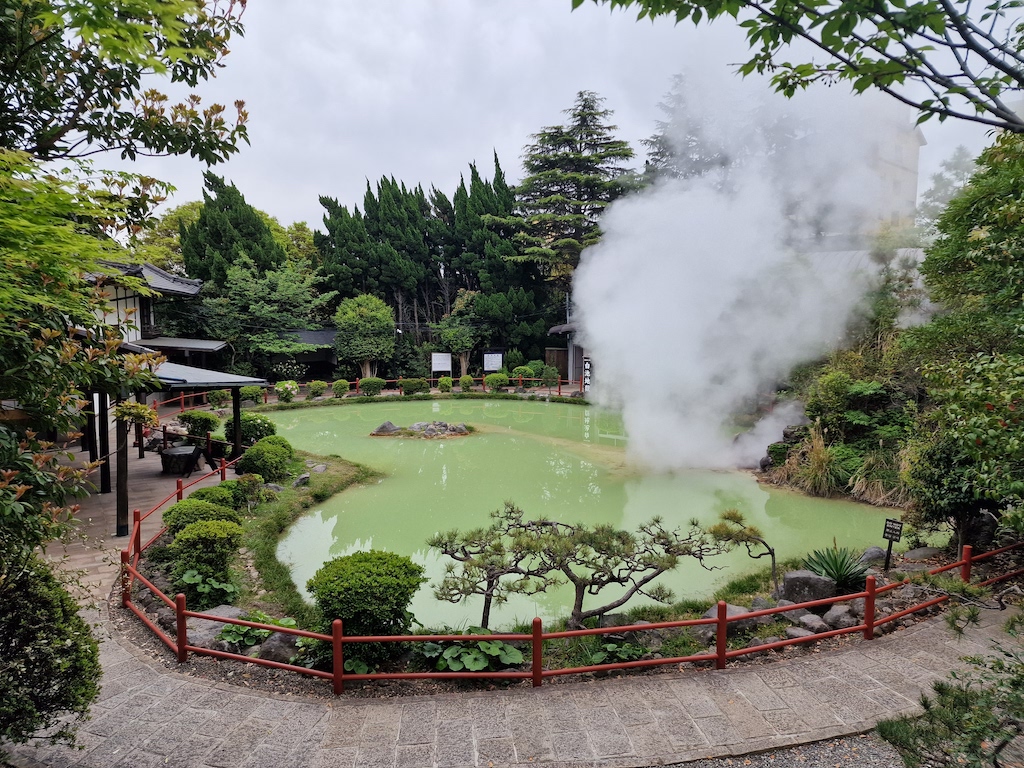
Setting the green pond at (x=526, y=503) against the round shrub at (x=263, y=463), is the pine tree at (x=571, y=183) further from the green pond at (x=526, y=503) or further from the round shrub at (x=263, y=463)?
the round shrub at (x=263, y=463)

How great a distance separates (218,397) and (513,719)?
19072mm

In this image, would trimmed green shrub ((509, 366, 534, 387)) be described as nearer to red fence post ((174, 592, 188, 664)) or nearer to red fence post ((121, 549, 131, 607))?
red fence post ((121, 549, 131, 607))

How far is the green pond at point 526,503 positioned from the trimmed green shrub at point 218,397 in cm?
450

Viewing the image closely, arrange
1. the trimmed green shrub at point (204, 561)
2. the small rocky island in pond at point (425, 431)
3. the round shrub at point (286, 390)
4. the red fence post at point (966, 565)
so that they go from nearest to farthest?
1. the red fence post at point (966, 565)
2. the trimmed green shrub at point (204, 561)
3. the small rocky island in pond at point (425, 431)
4. the round shrub at point (286, 390)

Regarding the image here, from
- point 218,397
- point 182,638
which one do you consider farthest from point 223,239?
point 182,638

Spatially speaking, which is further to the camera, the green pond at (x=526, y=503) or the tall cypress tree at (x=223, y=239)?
the tall cypress tree at (x=223, y=239)

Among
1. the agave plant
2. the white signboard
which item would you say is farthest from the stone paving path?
the white signboard

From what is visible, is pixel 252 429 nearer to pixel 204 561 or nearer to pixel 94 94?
pixel 204 561

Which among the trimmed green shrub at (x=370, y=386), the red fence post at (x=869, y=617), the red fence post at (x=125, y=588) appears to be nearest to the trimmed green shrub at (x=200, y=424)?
the red fence post at (x=125, y=588)

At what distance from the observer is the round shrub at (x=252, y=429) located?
46.8 ft

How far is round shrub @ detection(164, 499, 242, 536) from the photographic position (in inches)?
310

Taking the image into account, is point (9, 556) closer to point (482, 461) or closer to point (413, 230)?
point (482, 461)

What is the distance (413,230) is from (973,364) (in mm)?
31069

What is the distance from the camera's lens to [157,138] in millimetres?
4910
